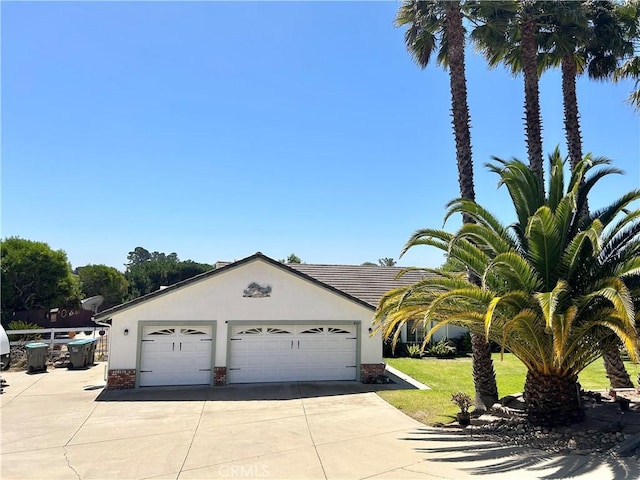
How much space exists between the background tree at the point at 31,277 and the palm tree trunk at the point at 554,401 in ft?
113

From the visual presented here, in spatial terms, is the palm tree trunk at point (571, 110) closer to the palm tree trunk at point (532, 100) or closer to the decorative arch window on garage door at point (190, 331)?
the palm tree trunk at point (532, 100)

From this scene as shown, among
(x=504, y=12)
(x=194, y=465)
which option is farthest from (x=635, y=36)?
(x=194, y=465)

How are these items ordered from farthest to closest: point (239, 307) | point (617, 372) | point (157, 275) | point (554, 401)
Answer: point (157, 275), point (239, 307), point (617, 372), point (554, 401)

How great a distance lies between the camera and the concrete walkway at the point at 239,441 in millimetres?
7133

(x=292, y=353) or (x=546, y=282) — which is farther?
(x=292, y=353)

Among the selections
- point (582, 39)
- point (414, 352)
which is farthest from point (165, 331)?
point (582, 39)

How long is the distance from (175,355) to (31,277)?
2554 cm

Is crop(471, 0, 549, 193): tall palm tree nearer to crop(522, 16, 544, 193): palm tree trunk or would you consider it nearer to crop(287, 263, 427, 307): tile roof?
crop(522, 16, 544, 193): palm tree trunk

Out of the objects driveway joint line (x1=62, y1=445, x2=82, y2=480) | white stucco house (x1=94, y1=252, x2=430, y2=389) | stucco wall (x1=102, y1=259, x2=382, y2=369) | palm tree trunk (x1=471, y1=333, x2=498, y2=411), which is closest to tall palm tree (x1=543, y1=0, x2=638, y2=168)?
palm tree trunk (x1=471, y1=333, x2=498, y2=411)

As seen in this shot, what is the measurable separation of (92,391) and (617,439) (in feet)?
46.6

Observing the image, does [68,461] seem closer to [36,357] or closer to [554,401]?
[554,401]

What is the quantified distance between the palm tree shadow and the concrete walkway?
2 cm

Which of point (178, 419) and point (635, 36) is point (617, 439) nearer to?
point (178, 419)

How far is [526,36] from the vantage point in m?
13.3
